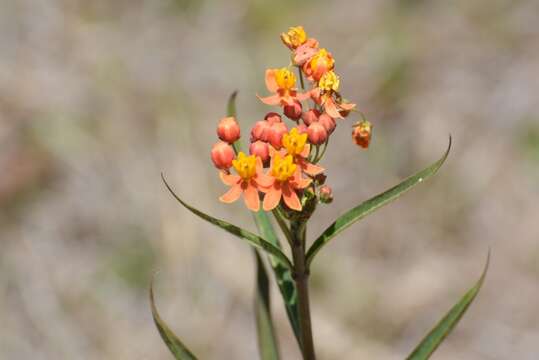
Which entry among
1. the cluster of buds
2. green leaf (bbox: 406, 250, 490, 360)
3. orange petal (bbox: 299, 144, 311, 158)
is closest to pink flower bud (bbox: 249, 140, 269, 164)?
the cluster of buds

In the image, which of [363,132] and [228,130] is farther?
[363,132]

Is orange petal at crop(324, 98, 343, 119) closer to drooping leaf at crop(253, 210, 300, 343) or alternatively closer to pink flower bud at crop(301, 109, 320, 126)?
pink flower bud at crop(301, 109, 320, 126)

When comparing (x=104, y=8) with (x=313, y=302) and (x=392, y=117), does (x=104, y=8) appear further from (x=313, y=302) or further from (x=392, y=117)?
(x=313, y=302)

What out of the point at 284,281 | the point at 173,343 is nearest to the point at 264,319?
the point at 284,281

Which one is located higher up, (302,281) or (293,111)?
(293,111)

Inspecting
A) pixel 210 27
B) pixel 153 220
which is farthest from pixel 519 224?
pixel 210 27

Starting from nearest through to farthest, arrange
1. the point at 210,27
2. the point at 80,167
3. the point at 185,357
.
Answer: the point at 185,357
the point at 80,167
the point at 210,27

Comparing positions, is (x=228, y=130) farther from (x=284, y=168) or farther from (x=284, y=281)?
(x=284, y=281)
